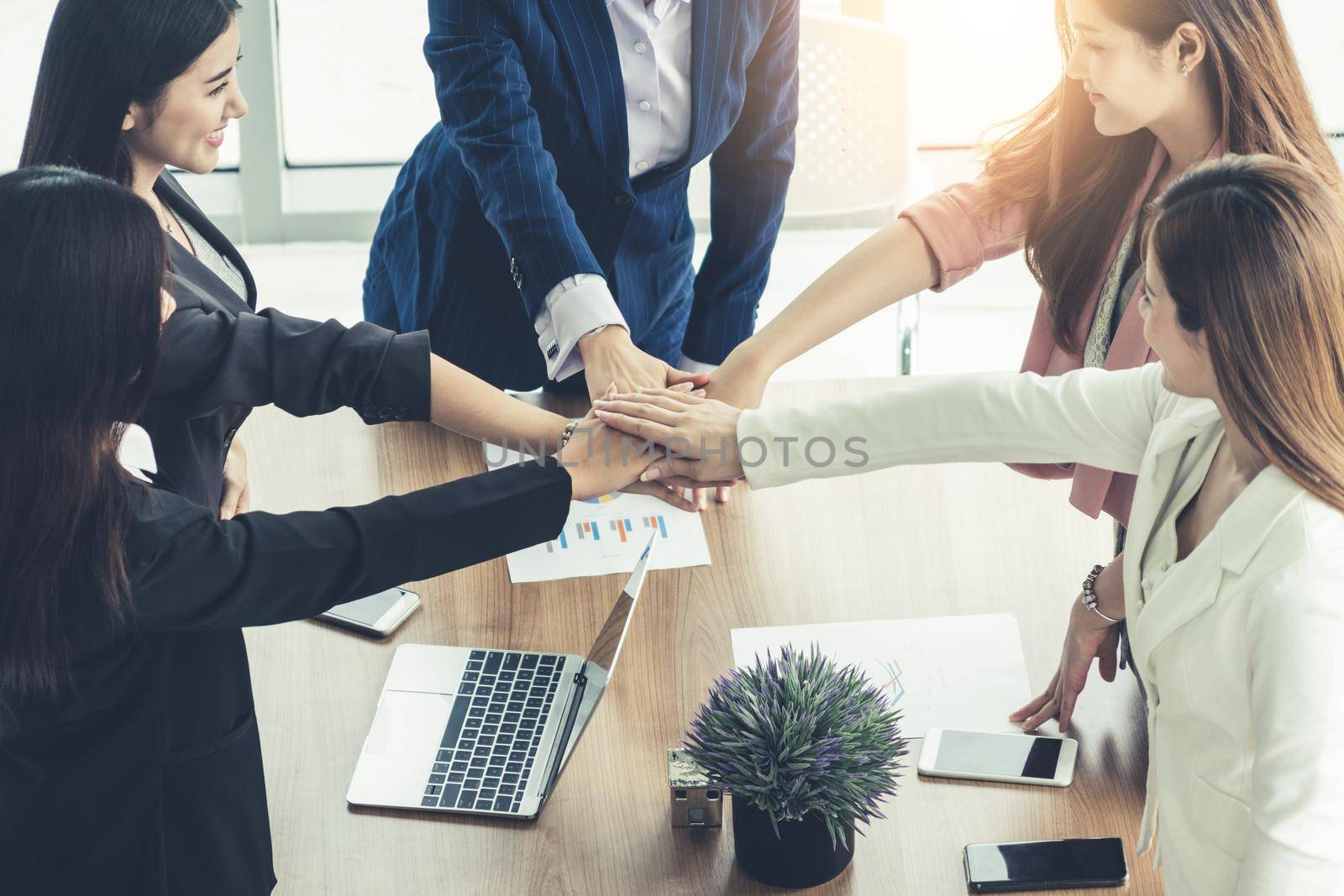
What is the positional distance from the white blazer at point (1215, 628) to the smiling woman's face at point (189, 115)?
1.00m

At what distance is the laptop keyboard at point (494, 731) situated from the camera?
149cm

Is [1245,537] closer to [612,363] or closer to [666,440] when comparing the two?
[666,440]

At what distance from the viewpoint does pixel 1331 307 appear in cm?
116

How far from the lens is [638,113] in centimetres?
207

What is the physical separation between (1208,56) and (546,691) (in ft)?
3.57

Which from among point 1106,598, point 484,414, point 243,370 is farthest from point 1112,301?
point 243,370

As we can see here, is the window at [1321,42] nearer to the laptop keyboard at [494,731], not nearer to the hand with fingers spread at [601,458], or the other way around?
the hand with fingers spread at [601,458]

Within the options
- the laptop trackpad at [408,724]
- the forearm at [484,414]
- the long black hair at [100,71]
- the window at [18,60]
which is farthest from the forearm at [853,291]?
the window at [18,60]

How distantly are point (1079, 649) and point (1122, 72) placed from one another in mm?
686

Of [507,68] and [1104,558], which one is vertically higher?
[507,68]

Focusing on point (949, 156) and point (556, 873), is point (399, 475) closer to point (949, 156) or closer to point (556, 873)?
point (556, 873)

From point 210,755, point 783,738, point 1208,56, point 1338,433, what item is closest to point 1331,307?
point 1338,433

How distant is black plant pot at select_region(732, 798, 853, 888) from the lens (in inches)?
53.1

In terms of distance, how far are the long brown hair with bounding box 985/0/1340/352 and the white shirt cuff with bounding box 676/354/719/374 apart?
0.67m
